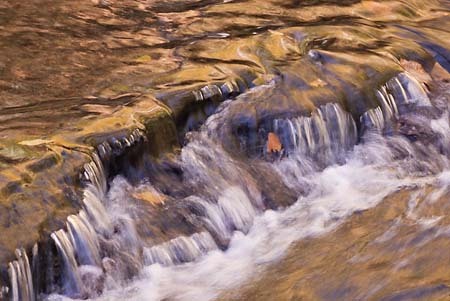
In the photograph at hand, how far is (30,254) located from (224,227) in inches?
55.8

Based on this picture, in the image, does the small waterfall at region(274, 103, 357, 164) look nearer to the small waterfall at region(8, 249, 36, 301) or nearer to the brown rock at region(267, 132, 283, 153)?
the brown rock at region(267, 132, 283, 153)

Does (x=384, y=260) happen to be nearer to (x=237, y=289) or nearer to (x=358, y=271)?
(x=358, y=271)

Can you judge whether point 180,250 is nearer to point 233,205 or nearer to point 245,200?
point 233,205

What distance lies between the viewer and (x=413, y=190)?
18.4 feet

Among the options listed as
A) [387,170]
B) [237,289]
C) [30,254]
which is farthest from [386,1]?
[30,254]

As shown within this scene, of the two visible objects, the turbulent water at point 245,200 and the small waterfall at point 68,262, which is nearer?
the small waterfall at point 68,262

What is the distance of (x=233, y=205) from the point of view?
210 inches

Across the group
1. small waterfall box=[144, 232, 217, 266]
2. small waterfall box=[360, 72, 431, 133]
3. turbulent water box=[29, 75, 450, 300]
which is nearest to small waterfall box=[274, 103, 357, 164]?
turbulent water box=[29, 75, 450, 300]

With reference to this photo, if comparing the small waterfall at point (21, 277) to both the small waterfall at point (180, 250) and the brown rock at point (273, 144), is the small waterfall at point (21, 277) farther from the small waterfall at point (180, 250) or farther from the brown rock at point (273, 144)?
the brown rock at point (273, 144)

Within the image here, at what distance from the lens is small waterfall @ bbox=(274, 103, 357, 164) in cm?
596

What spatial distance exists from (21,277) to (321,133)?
2.76m

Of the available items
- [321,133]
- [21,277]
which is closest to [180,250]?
[21,277]

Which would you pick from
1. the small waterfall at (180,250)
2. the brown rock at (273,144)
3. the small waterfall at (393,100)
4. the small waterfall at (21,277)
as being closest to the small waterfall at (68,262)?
the small waterfall at (21,277)

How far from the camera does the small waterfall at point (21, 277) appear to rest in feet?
13.7
